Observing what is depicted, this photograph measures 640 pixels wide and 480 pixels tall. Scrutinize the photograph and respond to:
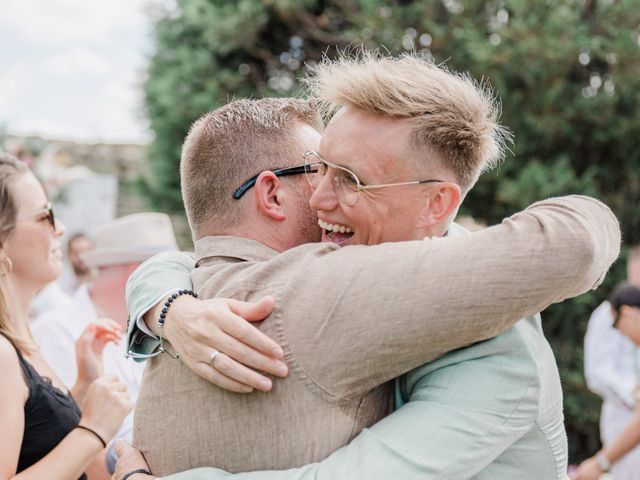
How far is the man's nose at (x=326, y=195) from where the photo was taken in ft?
5.93

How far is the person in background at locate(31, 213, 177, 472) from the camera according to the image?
4221 millimetres

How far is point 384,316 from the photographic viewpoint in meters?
1.43

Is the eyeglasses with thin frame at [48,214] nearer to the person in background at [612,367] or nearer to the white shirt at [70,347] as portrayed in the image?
the white shirt at [70,347]

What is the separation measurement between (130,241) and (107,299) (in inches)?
17.4

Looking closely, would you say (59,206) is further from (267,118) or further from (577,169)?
(267,118)

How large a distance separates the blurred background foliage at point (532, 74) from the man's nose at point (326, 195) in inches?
231

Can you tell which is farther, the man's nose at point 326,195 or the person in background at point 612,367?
the person in background at point 612,367

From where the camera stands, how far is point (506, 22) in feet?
25.8

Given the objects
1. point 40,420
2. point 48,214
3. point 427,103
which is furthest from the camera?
point 48,214

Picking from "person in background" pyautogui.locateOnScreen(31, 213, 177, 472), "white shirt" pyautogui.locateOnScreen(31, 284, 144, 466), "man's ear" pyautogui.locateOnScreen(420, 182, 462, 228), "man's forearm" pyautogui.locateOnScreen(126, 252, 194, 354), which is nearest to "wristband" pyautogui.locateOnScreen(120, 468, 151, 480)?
"man's forearm" pyautogui.locateOnScreen(126, 252, 194, 354)

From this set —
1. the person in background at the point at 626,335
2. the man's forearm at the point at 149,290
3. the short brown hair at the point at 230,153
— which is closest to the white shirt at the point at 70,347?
the man's forearm at the point at 149,290

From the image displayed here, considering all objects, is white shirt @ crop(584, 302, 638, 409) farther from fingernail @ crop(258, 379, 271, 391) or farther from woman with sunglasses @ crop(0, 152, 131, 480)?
fingernail @ crop(258, 379, 271, 391)

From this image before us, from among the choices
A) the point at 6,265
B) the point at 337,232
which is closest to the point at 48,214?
the point at 6,265

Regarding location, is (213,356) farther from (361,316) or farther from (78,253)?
(78,253)
